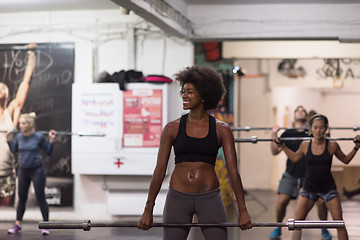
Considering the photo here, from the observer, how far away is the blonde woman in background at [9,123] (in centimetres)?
898

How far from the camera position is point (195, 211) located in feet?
12.0

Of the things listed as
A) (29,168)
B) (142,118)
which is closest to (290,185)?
(142,118)

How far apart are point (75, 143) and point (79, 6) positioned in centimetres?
177

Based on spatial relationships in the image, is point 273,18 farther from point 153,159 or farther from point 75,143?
point 75,143

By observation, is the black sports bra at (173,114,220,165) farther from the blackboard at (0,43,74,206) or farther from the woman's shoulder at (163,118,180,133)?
the blackboard at (0,43,74,206)

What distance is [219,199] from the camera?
144 inches

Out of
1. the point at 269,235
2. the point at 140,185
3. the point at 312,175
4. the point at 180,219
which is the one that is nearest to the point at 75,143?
the point at 140,185

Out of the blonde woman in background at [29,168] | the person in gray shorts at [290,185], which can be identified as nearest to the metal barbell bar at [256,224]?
the person in gray shorts at [290,185]

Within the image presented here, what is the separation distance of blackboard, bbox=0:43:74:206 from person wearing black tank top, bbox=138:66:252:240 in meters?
5.33

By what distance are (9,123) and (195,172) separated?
19.4 ft

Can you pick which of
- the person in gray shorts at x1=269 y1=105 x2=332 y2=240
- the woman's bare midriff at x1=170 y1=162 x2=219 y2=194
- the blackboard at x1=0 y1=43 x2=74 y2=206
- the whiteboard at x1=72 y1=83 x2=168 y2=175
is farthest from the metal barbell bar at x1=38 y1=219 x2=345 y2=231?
the blackboard at x1=0 y1=43 x2=74 y2=206

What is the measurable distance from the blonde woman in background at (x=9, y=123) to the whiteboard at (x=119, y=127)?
0.81 meters

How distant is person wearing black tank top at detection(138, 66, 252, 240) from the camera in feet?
11.9

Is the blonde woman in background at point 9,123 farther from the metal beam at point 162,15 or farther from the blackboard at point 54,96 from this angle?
the metal beam at point 162,15
